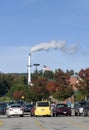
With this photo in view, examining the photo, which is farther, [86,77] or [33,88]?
[33,88]

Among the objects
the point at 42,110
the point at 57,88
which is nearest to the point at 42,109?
the point at 42,110

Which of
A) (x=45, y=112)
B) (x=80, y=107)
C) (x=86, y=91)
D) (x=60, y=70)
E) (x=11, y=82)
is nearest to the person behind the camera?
(x=45, y=112)

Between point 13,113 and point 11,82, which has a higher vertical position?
point 11,82

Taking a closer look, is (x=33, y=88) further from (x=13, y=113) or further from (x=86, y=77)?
(x=13, y=113)

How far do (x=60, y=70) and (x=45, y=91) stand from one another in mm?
9588

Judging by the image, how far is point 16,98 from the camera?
422 feet
